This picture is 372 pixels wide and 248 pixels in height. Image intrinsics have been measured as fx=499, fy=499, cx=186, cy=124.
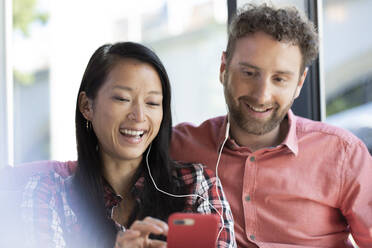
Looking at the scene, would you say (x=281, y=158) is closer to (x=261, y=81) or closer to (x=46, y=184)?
(x=261, y=81)

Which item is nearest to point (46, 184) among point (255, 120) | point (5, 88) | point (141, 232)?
point (141, 232)

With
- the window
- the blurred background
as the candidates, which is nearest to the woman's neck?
the window

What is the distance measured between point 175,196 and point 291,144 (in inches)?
19.9

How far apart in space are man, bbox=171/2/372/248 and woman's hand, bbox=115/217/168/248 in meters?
0.56

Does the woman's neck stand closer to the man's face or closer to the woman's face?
the woman's face

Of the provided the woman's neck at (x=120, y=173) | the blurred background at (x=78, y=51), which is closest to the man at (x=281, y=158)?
the woman's neck at (x=120, y=173)

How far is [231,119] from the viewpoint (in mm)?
2006

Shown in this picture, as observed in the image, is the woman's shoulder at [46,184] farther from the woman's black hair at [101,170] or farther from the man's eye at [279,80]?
the man's eye at [279,80]

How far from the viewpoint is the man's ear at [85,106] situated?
1.74m

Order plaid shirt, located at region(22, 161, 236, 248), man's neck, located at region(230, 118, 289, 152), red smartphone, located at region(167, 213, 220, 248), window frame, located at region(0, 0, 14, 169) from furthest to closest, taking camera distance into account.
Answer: window frame, located at region(0, 0, 14, 169), man's neck, located at region(230, 118, 289, 152), plaid shirt, located at region(22, 161, 236, 248), red smartphone, located at region(167, 213, 220, 248)

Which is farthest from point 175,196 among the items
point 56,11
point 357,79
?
point 56,11

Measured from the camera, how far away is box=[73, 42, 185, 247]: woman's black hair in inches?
63.7

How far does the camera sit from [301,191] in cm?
183

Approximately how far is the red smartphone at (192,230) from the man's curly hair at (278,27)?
0.90m
